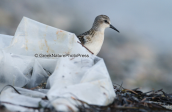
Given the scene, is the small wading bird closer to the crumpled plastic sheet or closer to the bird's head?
the bird's head

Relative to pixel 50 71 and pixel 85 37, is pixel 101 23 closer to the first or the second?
pixel 85 37

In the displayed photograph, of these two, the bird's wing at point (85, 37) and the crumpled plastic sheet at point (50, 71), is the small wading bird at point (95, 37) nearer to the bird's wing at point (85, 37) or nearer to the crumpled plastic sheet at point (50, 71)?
the bird's wing at point (85, 37)

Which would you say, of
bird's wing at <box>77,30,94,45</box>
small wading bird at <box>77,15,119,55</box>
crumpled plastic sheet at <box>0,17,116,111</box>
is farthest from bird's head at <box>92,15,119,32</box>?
crumpled plastic sheet at <box>0,17,116,111</box>

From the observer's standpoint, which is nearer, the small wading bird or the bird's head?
the small wading bird

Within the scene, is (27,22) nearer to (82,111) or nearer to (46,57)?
(46,57)

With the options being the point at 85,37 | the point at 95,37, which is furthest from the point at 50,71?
the point at 95,37

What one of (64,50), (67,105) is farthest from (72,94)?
(64,50)
